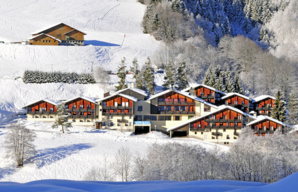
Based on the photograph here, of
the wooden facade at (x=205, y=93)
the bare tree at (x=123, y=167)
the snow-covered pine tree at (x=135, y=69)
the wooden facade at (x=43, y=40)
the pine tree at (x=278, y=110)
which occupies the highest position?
the wooden facade at (x=43, y=40)

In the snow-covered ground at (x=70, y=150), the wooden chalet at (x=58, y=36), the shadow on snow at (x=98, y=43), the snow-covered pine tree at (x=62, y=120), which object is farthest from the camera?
the shadow on snow at (x=98, y=43)

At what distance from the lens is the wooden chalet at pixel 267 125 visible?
150 ft

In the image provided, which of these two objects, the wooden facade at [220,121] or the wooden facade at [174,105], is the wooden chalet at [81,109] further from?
the wooden facade at [220,121]

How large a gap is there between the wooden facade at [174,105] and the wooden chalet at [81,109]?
982cm

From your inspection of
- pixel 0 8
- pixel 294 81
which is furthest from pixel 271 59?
pixel 0 8

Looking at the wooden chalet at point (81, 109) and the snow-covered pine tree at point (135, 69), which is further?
the snow-covered pine tree at point (135, 69)

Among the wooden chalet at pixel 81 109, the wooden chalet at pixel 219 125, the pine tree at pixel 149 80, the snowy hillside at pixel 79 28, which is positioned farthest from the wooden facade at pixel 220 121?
the snowy hillside at pixel 79 28

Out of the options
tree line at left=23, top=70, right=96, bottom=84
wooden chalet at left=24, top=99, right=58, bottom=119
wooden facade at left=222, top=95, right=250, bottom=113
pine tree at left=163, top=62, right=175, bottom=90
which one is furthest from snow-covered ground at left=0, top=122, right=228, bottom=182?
tree line at left=23, top=70, right=96, bottom=84

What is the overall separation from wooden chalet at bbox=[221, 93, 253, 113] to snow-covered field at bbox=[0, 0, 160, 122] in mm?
24157

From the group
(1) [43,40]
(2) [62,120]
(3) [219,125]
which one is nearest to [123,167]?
(2) [62,120]

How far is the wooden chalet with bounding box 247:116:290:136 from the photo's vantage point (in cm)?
4581

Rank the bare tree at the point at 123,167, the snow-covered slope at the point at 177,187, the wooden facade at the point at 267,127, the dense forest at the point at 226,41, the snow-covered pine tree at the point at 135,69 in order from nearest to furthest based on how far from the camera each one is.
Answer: the snow-covered slope at the point at 177,187
the bare tree at the point at 123,167
the wooden facade at the point at 267,127
the snow-covered pine tree at the point at 135,69
the dense forest at the point at 226,41

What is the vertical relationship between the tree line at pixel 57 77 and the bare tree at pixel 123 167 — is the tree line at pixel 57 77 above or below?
above

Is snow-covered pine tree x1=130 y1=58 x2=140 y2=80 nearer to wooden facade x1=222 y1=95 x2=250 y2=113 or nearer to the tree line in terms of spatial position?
the tree line
